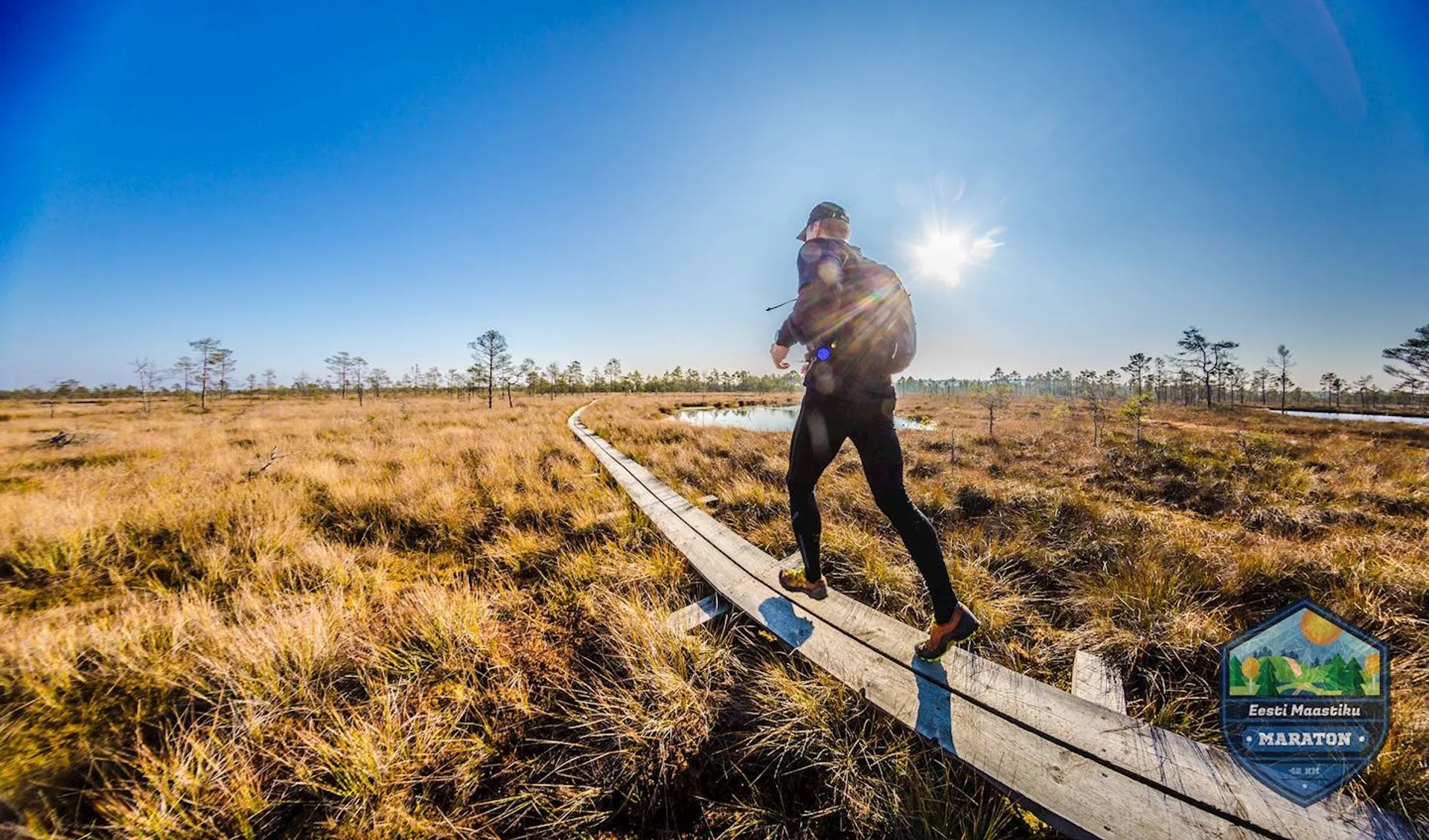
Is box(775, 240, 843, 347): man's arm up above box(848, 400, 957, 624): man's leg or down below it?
above

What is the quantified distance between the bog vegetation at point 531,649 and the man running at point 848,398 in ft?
2.21

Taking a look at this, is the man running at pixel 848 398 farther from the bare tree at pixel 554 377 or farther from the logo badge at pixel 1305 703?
the bare tree at pixel 554 377

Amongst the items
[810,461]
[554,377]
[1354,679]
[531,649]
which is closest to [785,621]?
[810,461]

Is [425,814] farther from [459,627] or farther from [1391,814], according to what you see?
[1391,814]

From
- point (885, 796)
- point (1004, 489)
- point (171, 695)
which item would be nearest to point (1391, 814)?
point (885, 796)

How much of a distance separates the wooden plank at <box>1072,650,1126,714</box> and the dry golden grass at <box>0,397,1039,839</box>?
0.79 m

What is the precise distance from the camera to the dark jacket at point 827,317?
218 cm

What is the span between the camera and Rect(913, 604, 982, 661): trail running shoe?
2.03 meters

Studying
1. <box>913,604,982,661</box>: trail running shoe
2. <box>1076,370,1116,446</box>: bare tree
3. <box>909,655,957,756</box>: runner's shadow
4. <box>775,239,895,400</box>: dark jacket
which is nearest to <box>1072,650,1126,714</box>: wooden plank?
<box>913,604,982,661</box>: trail running shoe

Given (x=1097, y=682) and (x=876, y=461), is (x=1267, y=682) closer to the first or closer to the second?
(x=1097, y=682)

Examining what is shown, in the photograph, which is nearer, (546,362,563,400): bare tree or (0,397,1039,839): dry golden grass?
(0,397,1039,839): dry golden grass

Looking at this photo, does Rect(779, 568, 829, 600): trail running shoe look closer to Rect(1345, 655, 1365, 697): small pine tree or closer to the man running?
the man running

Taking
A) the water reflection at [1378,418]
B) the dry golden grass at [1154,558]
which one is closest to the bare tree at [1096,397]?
the dry golden grass at [1154,558]

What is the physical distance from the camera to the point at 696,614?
273 centimetres
